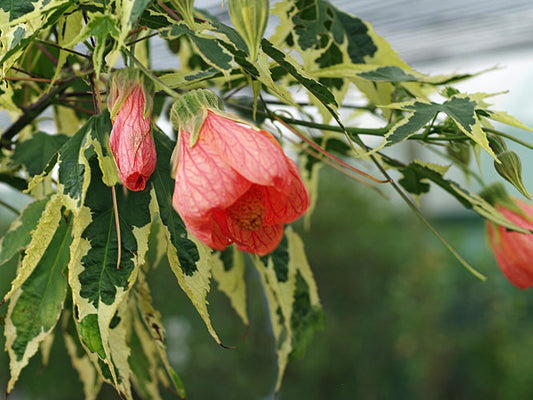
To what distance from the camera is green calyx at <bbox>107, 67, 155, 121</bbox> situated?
0.22 meters

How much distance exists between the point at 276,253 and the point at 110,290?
141 mm

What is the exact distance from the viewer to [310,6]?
322 millimetres

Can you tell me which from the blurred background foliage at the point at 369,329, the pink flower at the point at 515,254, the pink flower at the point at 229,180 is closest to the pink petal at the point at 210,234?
the pink flower at the point at 229,180

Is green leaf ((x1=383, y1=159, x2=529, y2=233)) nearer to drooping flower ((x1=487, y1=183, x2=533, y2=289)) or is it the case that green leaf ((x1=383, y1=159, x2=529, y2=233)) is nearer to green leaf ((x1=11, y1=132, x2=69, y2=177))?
drooping flower ((x1=487, y1=183, x2=533, y2=289))

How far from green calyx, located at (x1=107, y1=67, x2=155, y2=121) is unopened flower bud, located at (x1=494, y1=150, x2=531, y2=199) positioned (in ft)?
0.56

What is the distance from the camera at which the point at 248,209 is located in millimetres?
228

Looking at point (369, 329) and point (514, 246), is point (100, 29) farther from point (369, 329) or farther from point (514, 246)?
point (369, 329)

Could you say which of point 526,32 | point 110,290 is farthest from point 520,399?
point 110,290

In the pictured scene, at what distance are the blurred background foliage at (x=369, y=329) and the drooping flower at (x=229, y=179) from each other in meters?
2.01

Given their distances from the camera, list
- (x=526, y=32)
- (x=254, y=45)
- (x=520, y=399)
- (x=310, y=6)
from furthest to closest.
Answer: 1. (x=520, y=399)
2. (x=526, y=32)
3. (x=310, y=6)
4. (x=254, y=45)

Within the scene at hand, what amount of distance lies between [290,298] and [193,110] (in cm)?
16

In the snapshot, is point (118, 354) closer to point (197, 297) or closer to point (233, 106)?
point (197, 297)

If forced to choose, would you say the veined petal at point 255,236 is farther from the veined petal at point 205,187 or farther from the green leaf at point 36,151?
the green leaf at point 36,151

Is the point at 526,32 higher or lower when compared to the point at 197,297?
lower
